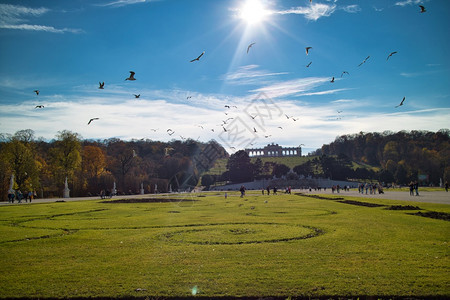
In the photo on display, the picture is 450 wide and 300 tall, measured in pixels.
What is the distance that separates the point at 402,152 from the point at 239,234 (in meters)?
112

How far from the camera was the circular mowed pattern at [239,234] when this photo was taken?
1197cm

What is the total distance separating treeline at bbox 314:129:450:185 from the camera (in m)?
89.6

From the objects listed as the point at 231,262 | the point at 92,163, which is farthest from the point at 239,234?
the point at 92,163

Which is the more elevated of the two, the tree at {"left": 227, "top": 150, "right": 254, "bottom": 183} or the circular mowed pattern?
the tree at {"left": 227, "top": 150, "right": 254, "bottom": 183}

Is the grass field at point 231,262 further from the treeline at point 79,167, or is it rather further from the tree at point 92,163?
the tree at point 92,163

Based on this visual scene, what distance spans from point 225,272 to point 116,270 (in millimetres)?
2557

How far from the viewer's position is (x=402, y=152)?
11194cm

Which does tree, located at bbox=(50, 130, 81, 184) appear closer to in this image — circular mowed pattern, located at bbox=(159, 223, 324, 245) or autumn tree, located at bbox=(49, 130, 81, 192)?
autumn tree, located at bbox=(49, 130, 81, 192)

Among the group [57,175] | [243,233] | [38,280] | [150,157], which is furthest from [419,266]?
[150,157]

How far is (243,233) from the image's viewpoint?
44.3ft

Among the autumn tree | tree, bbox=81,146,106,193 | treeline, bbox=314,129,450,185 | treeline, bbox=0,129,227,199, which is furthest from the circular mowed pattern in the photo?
treeline, bbox=314,129,450,185

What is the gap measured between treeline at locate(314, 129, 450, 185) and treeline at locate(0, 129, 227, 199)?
54.8 meters

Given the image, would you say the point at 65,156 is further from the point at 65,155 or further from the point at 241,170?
the point at 241,170

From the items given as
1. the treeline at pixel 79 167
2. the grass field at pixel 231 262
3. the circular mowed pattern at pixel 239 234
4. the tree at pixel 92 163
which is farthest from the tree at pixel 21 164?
the circular mowed pattern at pixel 239 234
